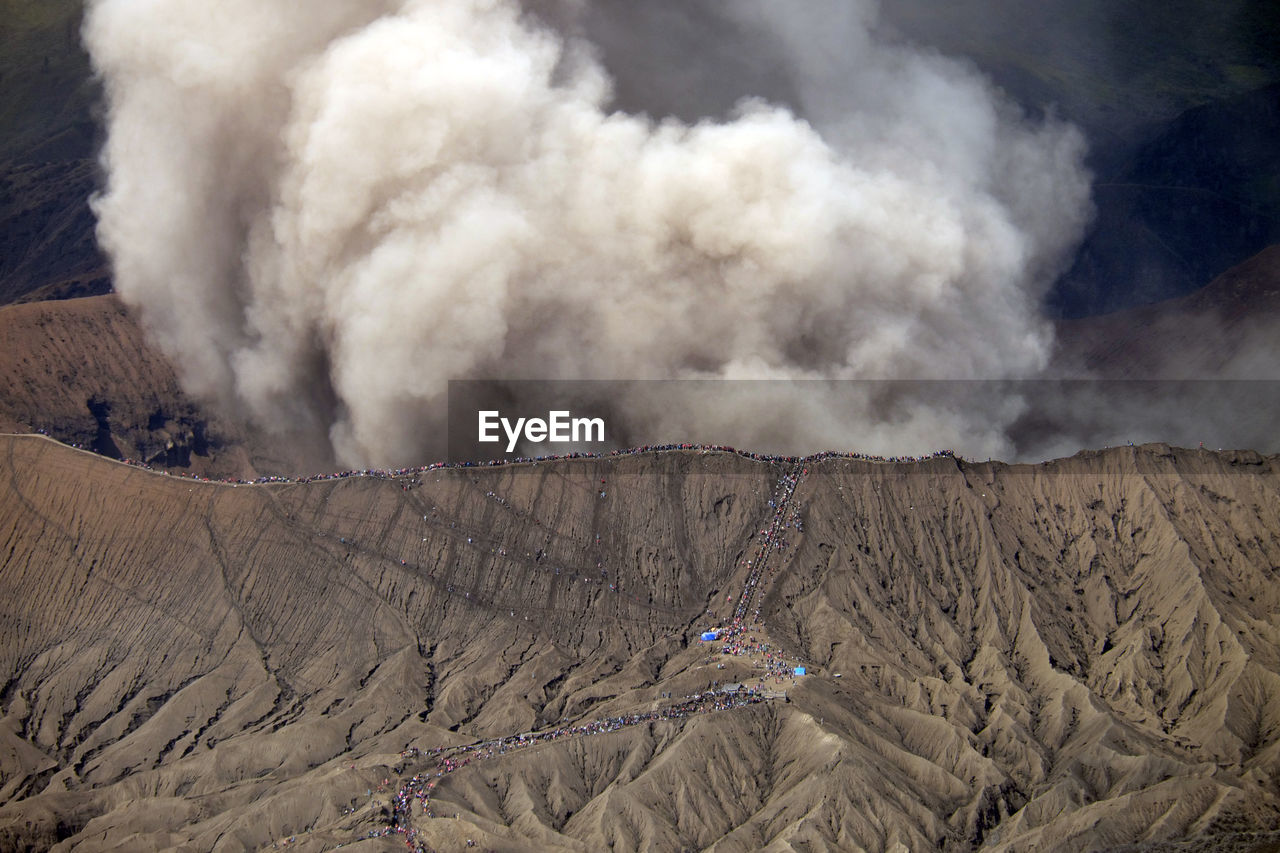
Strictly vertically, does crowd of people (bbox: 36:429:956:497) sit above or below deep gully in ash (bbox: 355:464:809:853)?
above

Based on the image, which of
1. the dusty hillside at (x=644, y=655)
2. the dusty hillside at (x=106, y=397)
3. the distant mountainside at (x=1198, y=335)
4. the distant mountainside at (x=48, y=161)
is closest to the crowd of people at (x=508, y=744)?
the dusty hillside at (x=644, y=655)

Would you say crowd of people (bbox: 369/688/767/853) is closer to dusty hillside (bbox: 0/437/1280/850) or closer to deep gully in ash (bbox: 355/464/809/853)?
deep gully in ash (bbox: 355/464/809/853)

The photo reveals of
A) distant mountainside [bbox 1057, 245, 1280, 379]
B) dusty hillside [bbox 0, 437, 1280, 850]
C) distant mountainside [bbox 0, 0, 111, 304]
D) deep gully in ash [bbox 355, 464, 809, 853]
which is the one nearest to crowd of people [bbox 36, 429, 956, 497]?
dusty hillside [bbox 0, 437, 1280, 850]

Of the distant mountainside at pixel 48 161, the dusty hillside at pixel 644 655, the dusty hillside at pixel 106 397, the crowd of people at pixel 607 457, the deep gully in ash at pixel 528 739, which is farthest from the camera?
the distant mountainside at pixel 48 161

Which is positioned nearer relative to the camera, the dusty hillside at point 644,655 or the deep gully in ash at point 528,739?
the deep gully in ash at point 528,739

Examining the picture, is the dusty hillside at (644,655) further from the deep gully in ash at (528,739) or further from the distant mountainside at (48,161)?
the distant mountainside at (48,161)
